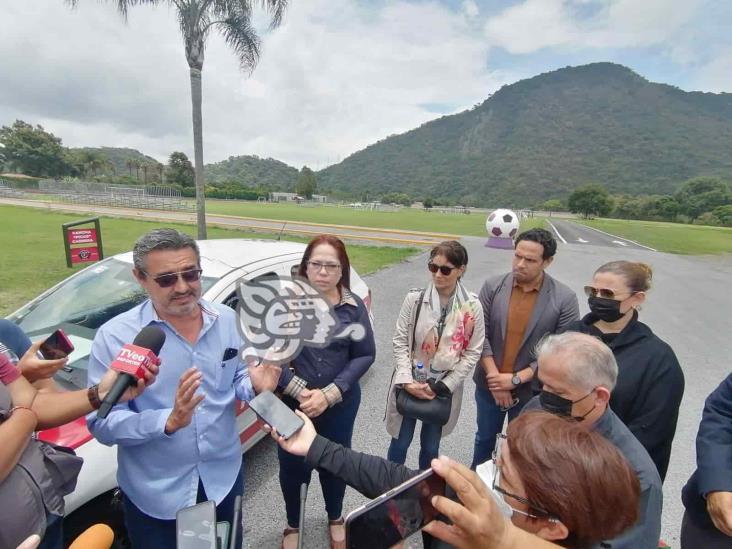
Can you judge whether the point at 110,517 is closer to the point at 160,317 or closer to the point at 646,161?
the point at 160,317

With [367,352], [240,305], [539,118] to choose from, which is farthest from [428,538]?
[539,118]

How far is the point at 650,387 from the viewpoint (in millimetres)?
1784

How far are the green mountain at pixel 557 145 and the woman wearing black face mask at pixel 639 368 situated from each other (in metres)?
97.1

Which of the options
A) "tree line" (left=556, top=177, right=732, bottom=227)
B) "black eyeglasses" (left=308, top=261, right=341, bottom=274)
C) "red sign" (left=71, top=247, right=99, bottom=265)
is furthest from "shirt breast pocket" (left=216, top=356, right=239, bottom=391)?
"tree line" (left=556, top=177, right=732, bottom=227)

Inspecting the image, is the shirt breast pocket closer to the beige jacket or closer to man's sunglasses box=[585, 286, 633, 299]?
the beige jacket

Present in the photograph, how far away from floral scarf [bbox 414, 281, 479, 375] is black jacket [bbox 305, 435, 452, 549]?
113 cm

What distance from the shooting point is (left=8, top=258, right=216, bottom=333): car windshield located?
2.75 meters

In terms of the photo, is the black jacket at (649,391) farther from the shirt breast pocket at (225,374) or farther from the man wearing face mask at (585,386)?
the shirt breast pocket at (225,374)

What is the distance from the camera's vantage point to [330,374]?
2217 mm

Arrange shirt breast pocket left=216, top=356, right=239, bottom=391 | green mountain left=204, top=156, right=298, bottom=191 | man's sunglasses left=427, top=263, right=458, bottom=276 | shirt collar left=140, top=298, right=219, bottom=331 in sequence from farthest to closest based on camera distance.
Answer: green mountain left=204, top=156, right=298, bottom=191
man's sunglasses left=427, top=263, right=458, bottom=276
shirt breast pocket left=216, top=356, right=239, bottom=391
shirt collar left=140, top=298, right=219, bottom=331

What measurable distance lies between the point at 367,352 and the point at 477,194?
364ft

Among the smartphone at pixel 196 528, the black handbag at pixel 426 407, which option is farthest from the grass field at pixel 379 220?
the smartphone at pixel 196 528

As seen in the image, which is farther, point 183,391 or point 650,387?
point 650,387

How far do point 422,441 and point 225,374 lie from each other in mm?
1589
